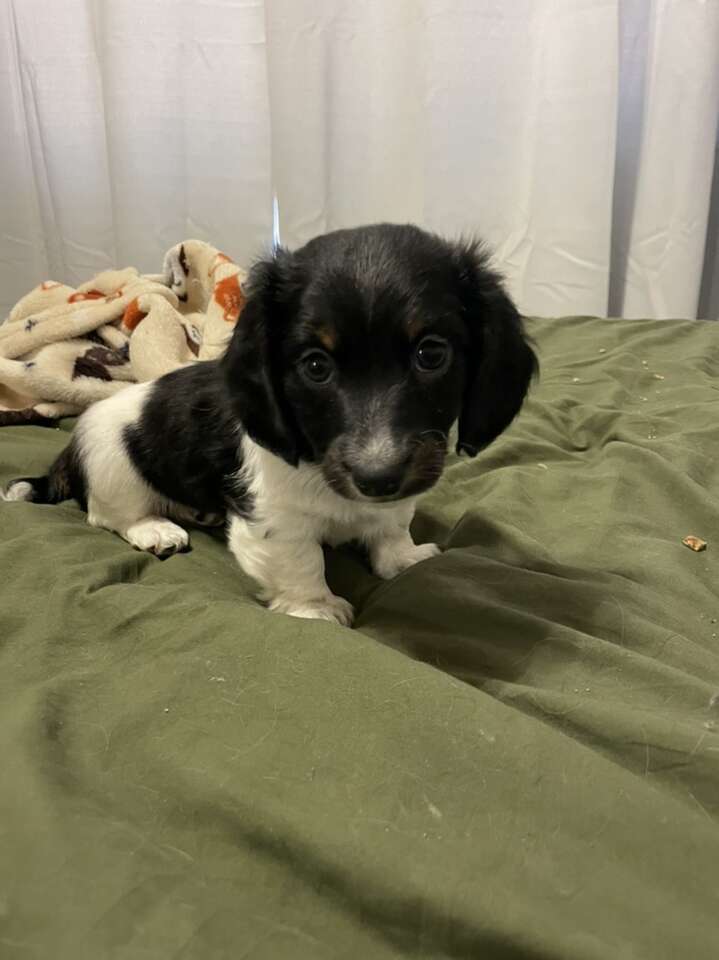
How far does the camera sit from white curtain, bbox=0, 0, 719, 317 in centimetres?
322

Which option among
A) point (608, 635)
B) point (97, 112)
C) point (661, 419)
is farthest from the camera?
point (97, 112)

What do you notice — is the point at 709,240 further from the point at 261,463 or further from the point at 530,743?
the point at 530,743

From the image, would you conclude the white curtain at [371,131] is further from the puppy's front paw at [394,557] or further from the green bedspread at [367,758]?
the green bedspread at [367,758]

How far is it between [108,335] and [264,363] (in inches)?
60.1

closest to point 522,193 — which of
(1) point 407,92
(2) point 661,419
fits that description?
(1) point 407,92

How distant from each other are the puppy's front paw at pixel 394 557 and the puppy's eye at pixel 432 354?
53 cm

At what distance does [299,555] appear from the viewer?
155 centimetres

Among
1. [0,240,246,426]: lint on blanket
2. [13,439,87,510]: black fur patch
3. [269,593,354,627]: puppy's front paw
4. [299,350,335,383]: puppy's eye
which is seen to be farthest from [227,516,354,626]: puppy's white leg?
[0,240,246,426]: lint on blanket

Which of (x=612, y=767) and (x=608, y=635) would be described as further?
(x=608, y=635)

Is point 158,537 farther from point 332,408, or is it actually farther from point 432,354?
point 432,354

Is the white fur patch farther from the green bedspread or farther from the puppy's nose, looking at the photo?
the puppy's nose

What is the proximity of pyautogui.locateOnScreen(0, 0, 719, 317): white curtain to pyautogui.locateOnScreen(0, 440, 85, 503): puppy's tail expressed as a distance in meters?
1.65

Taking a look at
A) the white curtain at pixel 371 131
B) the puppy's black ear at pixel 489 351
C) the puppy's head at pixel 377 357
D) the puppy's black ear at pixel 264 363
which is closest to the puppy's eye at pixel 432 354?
the puppy's head at pixel 377 357

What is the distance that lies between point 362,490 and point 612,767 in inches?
20.3
